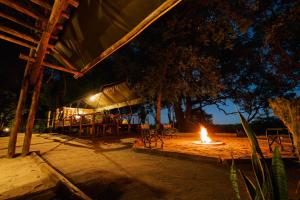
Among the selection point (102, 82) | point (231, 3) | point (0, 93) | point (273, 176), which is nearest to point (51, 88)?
point (0, 93)

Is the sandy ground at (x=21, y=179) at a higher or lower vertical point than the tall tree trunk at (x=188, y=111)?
lower

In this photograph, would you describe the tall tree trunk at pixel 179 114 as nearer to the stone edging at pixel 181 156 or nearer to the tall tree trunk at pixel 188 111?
the tall tree trunk at pixel 188 111

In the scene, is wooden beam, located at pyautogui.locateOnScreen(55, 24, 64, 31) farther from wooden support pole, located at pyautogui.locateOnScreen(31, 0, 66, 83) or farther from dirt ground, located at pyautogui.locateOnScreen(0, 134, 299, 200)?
dirt ground, located at pyautogui.locateOnScreen(0, 134, 299, 200)

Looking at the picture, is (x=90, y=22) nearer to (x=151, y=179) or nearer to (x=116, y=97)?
(x=151, y=179)

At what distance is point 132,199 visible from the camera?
3.07 metres

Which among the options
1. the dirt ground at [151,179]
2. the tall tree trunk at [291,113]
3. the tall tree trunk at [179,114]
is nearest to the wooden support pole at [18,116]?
the dirt ground at [151,179]

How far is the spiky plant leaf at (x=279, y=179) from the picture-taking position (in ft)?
4.96

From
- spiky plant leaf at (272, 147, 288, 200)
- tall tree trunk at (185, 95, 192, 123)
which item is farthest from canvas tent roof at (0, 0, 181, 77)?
tall tree trunk at (185, 95, 192, 123)

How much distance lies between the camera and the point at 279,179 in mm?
1562

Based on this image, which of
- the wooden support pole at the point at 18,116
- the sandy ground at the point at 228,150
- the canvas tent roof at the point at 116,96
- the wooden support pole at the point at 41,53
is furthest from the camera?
the canvas tent roof at the point at 116,96

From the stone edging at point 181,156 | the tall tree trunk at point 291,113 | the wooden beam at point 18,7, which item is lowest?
the stone edging at point 181,156

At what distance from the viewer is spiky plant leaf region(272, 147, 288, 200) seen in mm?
1513

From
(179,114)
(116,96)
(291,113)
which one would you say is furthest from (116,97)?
(291,113)

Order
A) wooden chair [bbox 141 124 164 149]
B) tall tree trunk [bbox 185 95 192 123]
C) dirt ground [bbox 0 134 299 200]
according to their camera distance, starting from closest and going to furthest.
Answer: dirt ground [bbox 0 134 299 200] → wooden chair [bbox 141 124 164 149] → tall tree trunk [bbox 185 95 192 123]
